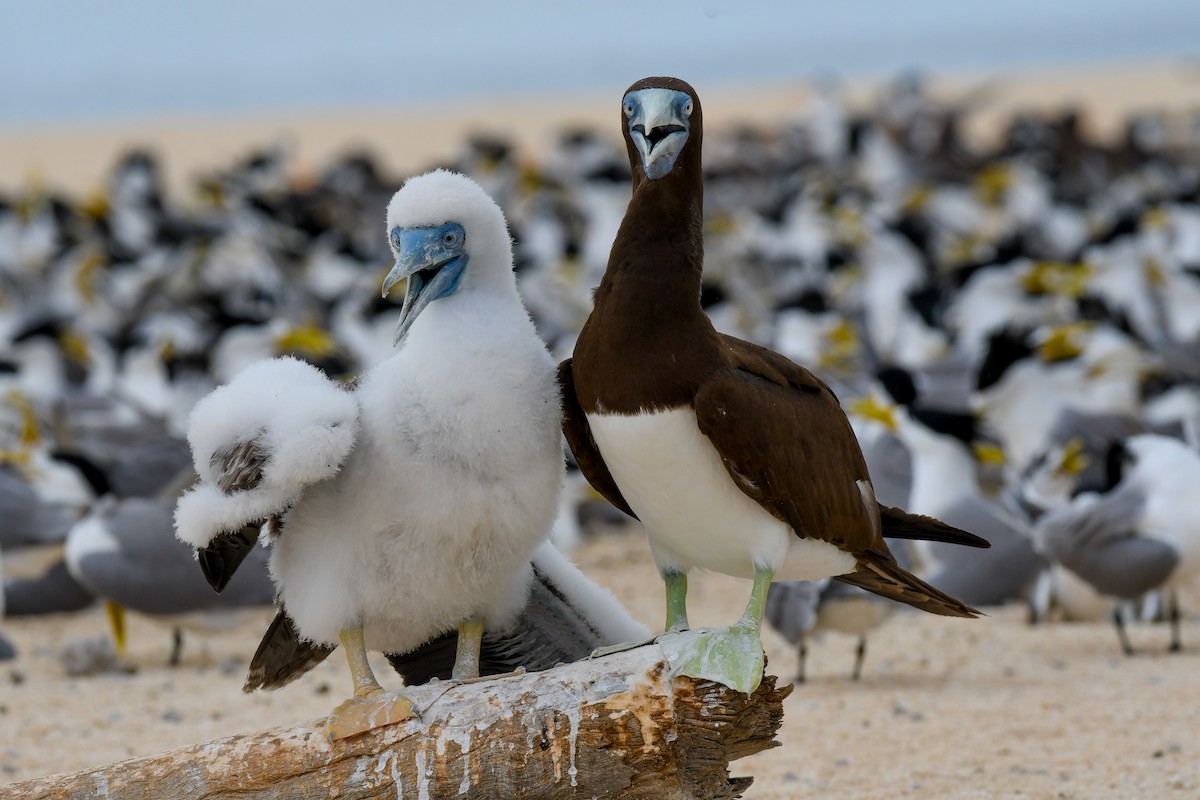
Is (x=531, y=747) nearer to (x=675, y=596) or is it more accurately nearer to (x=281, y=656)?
(x=675, y=596)

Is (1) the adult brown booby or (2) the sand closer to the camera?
(1) the adult brown booby

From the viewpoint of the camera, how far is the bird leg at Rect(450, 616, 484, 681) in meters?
4.24

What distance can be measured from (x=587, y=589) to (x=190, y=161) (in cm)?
4182

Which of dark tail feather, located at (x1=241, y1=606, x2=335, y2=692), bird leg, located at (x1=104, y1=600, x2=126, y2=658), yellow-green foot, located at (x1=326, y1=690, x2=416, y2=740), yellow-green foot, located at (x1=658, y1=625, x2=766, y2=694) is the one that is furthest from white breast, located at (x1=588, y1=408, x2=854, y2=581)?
bird leg, located at (x1=104, y1=600, x2=126, y2=658)

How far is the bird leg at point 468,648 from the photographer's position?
4238mm

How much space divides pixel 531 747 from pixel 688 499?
694 millimetres

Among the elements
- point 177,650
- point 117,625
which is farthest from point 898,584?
point 117,625

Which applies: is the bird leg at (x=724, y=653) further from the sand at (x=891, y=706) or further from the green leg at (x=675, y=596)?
the sand at (x=891, y=706)

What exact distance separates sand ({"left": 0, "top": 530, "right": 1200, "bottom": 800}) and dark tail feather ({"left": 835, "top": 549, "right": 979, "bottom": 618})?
116cm

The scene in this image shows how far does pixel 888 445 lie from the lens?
847 cm

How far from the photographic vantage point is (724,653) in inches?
148

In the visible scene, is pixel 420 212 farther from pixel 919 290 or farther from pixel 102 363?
pixel 919 290

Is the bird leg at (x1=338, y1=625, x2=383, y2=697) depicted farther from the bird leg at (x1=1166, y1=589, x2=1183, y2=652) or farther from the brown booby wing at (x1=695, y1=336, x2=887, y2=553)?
the bird leg at (x1=1166, y1=589, x2=1183, y2=652)

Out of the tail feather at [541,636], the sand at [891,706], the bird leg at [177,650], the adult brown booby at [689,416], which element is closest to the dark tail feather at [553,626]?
the tail feather at [541,636]
